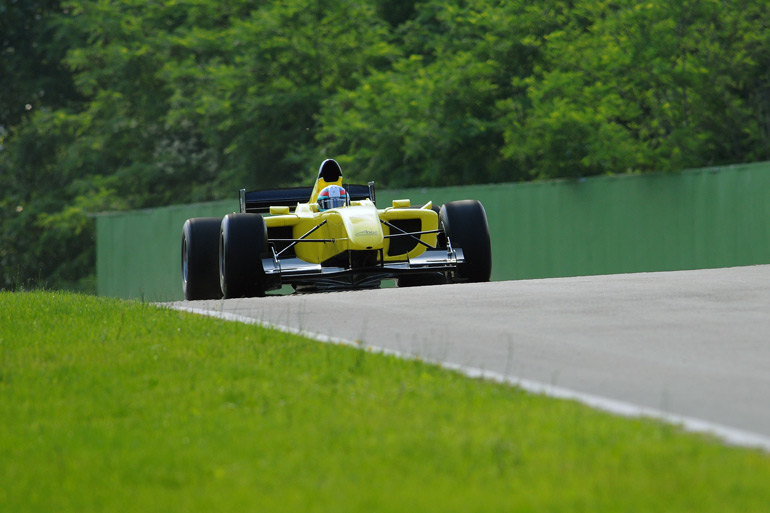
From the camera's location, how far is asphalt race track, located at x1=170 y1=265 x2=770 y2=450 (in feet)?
23.9

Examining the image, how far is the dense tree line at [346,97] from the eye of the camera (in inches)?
972

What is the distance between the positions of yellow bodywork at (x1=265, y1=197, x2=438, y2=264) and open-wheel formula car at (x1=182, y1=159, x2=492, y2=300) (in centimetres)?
1

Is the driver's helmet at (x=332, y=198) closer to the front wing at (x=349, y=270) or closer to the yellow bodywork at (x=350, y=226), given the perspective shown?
the yellow bodywork at (x=350, y=226)

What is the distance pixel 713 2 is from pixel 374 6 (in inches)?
609

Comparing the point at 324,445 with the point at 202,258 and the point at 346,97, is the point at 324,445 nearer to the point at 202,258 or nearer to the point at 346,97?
the point at 202,258

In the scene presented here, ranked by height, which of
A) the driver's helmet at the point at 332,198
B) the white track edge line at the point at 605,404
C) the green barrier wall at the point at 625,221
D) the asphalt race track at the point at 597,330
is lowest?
the green barrier wall at the point at 625,221

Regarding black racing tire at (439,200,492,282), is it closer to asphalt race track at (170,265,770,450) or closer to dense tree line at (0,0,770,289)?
asphalt race track at (170,265,770,450)

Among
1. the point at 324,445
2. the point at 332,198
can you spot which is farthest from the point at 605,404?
the point at 332,198

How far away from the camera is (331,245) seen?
15.7 m

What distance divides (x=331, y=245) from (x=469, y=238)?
1.73 meters

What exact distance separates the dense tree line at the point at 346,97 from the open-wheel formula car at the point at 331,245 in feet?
26.0

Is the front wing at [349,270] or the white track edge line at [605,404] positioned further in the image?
the front wing at [349,270]

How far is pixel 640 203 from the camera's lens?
21.3m

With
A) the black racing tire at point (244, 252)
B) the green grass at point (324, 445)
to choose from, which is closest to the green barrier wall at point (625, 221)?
the black racing tire at point (244, 252)
